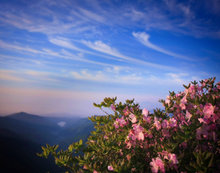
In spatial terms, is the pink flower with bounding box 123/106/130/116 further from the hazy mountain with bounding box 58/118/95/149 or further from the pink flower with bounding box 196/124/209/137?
the hazy mountain with bounding box 58/118/95/149

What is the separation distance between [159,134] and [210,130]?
2.73ft

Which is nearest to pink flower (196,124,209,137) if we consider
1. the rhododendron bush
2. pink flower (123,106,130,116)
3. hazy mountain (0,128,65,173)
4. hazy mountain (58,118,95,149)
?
the rhododendron bush

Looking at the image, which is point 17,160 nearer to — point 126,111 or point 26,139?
point 26,139

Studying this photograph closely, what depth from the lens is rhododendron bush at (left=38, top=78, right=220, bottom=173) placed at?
1765mm

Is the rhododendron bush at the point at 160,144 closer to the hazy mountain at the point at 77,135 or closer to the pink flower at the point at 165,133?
the pink flower at the point at 165,133

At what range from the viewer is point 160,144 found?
227cm

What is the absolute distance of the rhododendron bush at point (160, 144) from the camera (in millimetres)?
1765

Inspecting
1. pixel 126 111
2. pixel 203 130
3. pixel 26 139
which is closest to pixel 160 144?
pixel 203 130

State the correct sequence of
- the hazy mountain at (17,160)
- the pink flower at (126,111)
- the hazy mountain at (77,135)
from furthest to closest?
1. the hazy mountain at (77,135)
2. the hazy mountain at (17,160)
3. the pink flower at (126,111)

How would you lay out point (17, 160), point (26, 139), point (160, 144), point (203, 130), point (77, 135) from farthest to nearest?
point (77, 135)
point (26, 139)
point (17, 160)
point (160, 144)
point (203, 130)

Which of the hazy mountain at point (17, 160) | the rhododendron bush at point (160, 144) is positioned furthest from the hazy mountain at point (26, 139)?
the rhododendron bush at point (160, 144)

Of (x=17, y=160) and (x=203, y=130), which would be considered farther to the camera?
(x=17, y=160)

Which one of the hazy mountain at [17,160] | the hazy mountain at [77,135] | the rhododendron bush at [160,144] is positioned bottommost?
the hazy mountain at [77,135]

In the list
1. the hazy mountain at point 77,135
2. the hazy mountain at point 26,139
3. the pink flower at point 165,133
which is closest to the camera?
the pink flower at point 165,133
